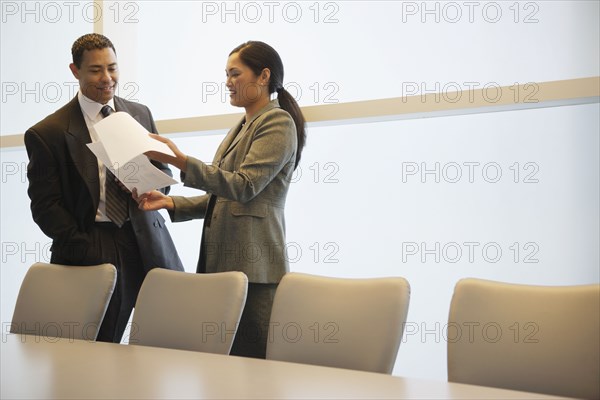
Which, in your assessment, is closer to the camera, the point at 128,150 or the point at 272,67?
the point at 128,150

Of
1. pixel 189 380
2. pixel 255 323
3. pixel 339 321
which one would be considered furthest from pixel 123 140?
pixel 189 380

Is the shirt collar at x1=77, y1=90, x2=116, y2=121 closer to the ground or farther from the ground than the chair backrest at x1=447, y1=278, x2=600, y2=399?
farther from the ground

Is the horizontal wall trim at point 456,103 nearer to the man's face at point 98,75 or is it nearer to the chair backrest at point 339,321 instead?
the man's face at point 98,75

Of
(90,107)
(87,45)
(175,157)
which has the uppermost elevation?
(87,45)

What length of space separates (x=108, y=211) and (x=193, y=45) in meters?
2.23

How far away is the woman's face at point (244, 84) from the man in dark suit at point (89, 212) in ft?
2.06

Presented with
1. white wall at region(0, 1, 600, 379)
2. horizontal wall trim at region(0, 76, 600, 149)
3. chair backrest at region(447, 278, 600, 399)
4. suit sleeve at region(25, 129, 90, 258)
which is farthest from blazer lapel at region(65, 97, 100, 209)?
chair backrest at region(447, 278, 600, 399)

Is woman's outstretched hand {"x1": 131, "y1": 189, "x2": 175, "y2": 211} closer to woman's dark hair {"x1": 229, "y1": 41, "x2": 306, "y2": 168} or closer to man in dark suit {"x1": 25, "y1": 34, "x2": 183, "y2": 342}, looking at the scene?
man in dark suit {"x1": 25, "y1": 34, "x2": 183, "y2": 342}

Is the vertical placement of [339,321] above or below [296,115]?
below

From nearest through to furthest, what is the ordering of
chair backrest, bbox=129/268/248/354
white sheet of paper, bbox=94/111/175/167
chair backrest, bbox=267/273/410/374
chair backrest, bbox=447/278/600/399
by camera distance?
chair backrest, bbox=447/278/600/399, chair backrest, bbox=267/273/410/374, chair backrest, bbox=129/268/248/354, white sheet of paper, bbox=94/111/175/167

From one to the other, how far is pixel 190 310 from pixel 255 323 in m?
0.39

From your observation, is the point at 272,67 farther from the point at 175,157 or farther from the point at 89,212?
the point at 89,212

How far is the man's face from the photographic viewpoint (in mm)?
3504

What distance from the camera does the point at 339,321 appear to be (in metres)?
2.53
